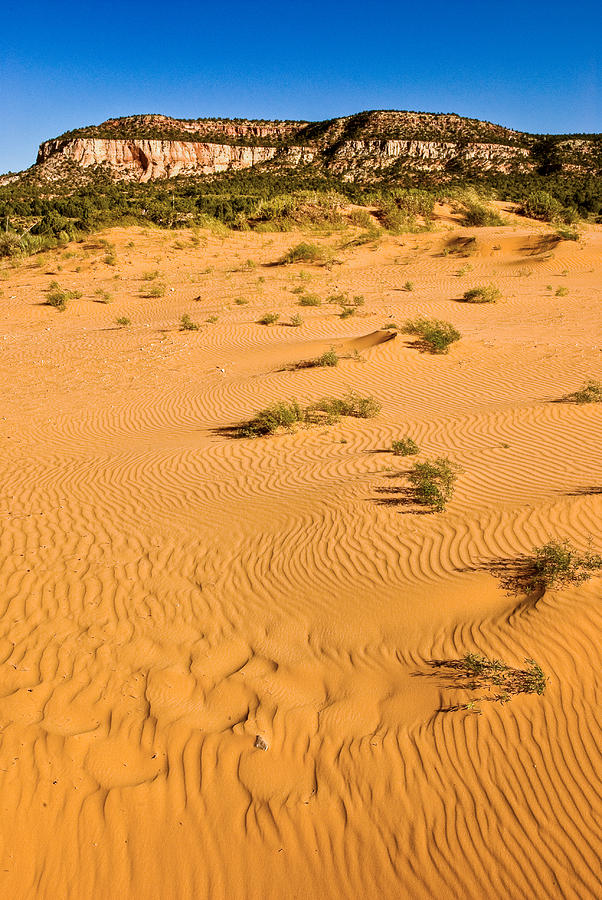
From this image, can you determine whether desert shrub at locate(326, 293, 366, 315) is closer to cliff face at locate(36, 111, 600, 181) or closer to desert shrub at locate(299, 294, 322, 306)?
desert shrub at locate(299, 294, 322, 306)

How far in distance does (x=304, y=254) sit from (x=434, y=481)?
70.9 feet

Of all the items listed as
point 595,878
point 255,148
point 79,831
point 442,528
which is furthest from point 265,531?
point 255,148

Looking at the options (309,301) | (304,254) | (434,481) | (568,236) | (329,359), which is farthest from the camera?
(304,254)

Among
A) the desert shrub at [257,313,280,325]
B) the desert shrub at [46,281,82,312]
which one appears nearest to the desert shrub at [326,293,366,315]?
the desert shrub at [257,313,280,325]

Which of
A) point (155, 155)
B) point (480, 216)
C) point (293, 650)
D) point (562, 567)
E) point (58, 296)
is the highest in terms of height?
point (155, 155)

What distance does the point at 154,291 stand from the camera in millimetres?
21547

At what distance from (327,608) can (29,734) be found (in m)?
2.83

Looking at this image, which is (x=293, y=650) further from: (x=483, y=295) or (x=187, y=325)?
(x=483, y=295)

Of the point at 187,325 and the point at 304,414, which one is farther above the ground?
the point at 187,325

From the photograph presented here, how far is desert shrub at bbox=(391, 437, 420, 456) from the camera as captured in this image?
841 centimetres

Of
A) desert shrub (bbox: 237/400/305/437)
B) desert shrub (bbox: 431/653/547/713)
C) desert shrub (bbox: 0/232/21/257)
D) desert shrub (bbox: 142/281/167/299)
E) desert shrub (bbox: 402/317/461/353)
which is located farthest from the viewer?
desert shrub (bbox: 0/232/21/257)

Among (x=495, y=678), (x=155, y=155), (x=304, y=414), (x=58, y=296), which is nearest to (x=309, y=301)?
(x=58, y=296)

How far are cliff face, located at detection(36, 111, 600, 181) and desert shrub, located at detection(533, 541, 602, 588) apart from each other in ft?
193

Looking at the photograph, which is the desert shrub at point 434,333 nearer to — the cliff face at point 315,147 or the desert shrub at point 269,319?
the desert shrub at point 269,319
